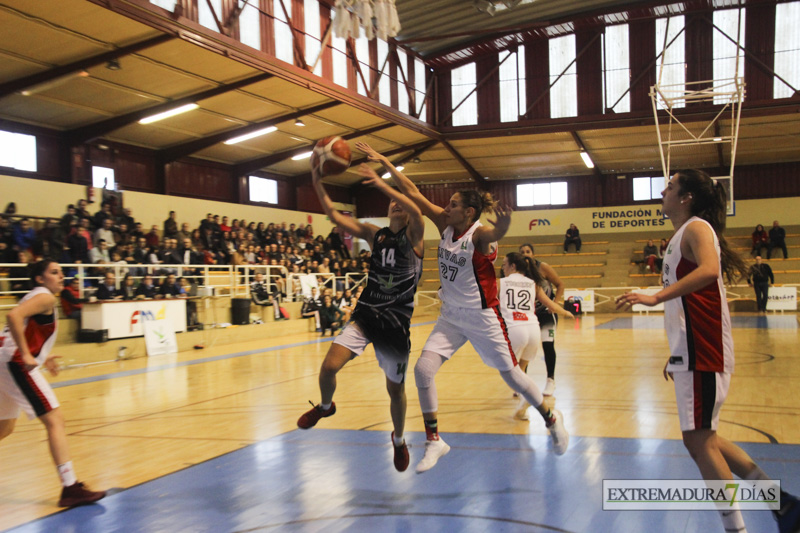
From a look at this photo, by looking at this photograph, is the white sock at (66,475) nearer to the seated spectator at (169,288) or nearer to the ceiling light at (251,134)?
the seated spectator at (169,288)

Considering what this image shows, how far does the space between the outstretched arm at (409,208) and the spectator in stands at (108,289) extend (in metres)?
10.3

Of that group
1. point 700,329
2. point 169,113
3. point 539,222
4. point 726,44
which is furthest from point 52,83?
point 726,44

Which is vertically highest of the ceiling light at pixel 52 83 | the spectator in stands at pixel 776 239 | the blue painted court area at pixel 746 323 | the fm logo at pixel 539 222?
the ceiling light at pixel 52 83

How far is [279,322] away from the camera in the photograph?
56.9 feet

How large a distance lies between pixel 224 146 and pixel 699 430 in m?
22.2

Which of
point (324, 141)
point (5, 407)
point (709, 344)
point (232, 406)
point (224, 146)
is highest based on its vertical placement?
point (224, 146)

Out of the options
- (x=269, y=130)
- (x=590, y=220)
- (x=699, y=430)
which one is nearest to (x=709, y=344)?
(x=699, y=430)

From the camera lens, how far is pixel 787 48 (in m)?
23.0

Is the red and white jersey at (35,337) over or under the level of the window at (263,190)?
under

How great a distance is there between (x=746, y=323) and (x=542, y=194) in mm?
14964

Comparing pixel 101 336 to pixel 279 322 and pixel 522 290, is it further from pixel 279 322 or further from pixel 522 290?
pixel 522 290

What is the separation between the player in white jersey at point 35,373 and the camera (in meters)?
4.19

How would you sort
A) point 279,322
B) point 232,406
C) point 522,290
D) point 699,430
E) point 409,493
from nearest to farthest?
1. point 699,430
2. point 409,493
3. point 522,290
4. point 232,406
5. point 279,322

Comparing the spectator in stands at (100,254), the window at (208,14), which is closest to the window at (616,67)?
the window at (208,14)
